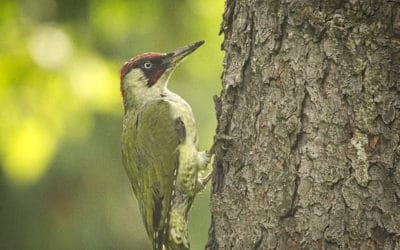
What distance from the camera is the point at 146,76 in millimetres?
5398

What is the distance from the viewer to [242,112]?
369 cm

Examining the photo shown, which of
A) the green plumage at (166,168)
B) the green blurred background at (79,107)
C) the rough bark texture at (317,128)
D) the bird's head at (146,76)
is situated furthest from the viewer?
the bird's head at (146,76)

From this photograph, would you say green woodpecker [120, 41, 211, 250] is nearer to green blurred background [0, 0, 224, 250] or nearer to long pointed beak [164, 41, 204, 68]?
long pointed beak [164, 41, 204, 68]

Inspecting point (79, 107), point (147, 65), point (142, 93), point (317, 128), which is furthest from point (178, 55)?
point (317, 128)

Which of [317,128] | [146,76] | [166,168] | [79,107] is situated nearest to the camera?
[317,128]

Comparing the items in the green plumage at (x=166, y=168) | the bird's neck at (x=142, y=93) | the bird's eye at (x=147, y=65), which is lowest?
the green plumage at (x=166, y=168)

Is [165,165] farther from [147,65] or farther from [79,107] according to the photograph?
[147,65]

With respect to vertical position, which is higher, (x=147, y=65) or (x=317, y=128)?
(x=317, y=128)

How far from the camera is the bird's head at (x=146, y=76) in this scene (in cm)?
537

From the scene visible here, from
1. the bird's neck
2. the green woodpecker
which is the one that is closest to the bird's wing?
the green woodpecker

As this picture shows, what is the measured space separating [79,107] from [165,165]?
1.85ft

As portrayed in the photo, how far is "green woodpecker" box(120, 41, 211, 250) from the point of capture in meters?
4.86

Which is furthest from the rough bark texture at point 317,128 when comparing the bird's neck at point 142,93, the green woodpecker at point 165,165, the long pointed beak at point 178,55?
the bird's neck at point 142,93

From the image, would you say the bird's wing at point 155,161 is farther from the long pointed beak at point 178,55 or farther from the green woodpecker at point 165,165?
the long pointed beak at point 178,55
